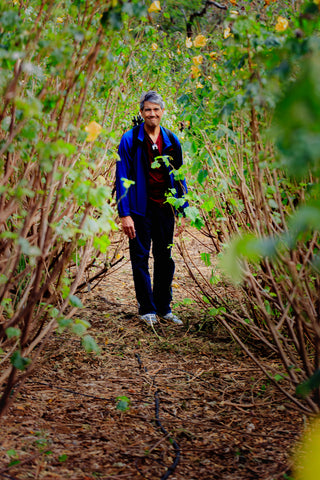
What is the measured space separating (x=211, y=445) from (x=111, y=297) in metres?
2.47

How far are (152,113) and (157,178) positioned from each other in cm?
50

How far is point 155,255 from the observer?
3842 mm

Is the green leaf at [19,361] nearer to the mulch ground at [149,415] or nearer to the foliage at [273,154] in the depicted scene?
the mulch ground at [149,415]

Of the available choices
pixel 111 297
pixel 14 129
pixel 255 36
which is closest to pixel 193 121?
pixel 255 36

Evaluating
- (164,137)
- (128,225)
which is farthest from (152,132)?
(128,225)

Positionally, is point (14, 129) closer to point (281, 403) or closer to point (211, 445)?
point (211, 445)

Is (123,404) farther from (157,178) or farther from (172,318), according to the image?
(157,178)

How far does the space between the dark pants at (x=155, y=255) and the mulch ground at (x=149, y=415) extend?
0.41 m

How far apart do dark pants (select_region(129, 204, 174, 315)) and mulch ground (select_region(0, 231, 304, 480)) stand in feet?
1.33

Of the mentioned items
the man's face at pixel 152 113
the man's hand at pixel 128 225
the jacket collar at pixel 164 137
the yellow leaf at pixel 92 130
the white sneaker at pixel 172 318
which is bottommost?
the yellow leaf at pixel 92 130

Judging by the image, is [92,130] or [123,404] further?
[123,404]

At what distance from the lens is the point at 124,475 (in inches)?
69.6

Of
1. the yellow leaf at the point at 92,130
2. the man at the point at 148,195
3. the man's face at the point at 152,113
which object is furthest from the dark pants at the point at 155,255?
the yellow leaf at the point at 92,130

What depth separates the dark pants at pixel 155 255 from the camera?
3.70m
